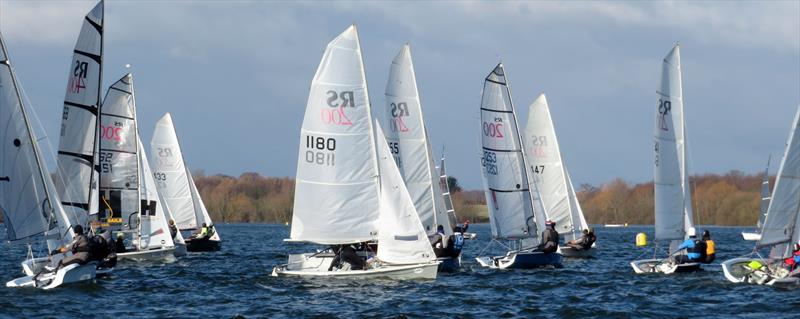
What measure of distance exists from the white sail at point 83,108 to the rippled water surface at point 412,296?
2.70m

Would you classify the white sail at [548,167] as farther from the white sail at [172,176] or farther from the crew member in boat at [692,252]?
the white sail at [172,176]

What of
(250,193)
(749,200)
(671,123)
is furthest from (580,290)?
(250,193)

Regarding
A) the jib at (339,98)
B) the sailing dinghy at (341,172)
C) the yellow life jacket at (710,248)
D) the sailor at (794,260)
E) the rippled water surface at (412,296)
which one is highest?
the jib at (339,98)

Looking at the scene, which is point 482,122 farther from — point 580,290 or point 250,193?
point 250,193

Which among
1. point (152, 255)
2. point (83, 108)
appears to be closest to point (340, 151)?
point (83, 108)

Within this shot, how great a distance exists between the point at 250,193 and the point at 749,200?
4120 cm

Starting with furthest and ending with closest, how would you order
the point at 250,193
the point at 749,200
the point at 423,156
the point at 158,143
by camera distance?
the point at 250,193 < the point at 749,200 < the point at 158,143 < the point at 423,156

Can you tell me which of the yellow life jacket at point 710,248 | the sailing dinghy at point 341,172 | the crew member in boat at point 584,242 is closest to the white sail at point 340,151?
the sailing dinghy at point 341,172

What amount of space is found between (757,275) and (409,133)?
12.1m

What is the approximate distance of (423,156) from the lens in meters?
36.7

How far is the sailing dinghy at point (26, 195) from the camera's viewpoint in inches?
1040

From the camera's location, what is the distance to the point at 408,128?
36.7 metres

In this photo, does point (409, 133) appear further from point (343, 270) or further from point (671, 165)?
point (343, 270)

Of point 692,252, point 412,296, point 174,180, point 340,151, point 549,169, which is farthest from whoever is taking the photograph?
point 174,180
